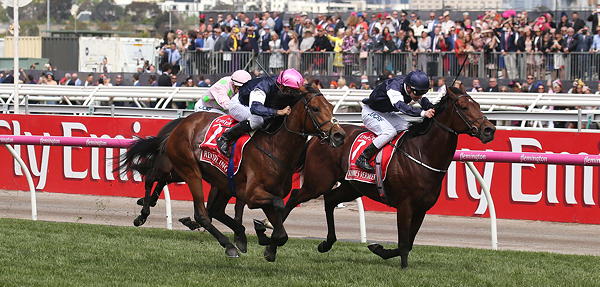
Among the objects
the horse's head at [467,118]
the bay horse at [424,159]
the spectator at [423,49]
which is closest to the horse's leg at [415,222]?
the bay horse at [424,159]

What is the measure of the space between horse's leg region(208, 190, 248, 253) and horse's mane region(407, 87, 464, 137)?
1666mm

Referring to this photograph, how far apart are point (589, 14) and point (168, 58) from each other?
877 cm

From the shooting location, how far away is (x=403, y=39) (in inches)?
857

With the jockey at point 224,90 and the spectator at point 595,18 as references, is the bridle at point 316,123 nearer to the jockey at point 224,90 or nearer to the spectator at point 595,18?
the jockey at point 224,90

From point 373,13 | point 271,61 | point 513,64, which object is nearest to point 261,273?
point 513,64

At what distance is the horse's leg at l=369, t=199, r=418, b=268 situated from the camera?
30.8 ft

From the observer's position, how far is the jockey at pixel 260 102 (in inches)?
357

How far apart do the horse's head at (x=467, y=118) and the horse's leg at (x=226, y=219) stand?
1.96 m

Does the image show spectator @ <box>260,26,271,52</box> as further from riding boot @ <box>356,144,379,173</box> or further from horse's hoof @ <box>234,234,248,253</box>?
horse's hoof @ <box>234,234,248,253</box>

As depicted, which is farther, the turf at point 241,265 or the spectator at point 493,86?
the spectator at point 493,86

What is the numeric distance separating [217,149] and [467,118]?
2096mm

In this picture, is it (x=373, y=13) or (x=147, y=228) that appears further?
(x=373, y=13)

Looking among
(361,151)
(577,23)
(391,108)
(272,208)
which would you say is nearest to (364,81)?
(577,23)

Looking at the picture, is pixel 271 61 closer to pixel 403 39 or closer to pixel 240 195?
pixel 403 39
